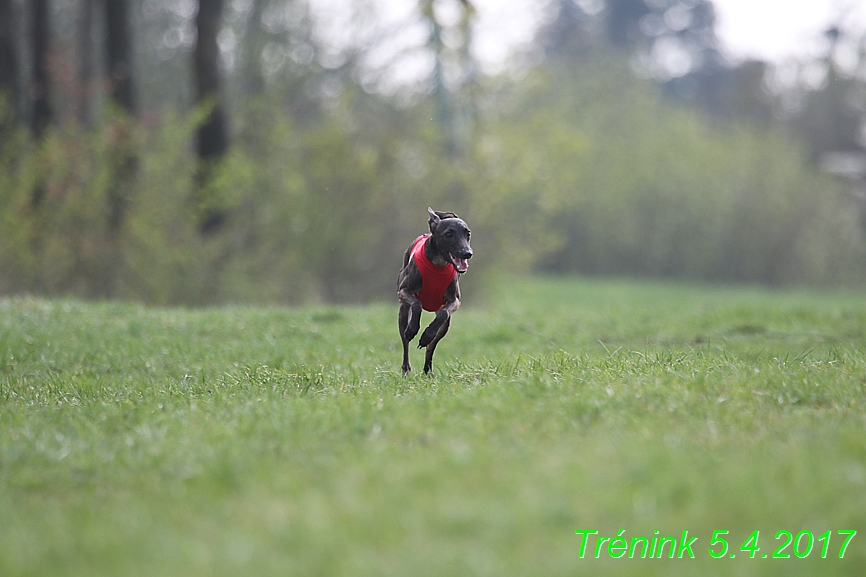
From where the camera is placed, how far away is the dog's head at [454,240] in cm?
747

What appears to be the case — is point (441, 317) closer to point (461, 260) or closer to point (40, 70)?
point (461, 260)

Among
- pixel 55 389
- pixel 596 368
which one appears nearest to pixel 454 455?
pixel 596 368

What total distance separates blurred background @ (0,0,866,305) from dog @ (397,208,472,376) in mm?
11164

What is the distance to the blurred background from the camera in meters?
18.5

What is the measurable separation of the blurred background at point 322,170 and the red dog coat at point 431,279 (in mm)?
11238

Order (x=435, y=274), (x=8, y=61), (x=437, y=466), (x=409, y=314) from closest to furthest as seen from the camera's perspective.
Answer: (x=437, y=466) < (x=435, y=274) < (x=409, y=314) < (x=8, y=61)

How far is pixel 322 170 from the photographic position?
21.2 m

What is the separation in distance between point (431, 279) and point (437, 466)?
3154 millimetres

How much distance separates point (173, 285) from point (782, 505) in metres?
16.7

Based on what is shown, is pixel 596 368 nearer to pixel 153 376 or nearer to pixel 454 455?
pixel 454 455

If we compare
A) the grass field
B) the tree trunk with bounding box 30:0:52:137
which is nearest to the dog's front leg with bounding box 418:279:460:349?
the grass field

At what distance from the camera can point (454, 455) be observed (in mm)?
4918

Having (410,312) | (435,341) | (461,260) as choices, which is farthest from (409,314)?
(461,260)

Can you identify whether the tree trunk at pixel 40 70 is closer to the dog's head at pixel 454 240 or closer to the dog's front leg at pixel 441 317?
the dog's front leg at pixel 441 317
